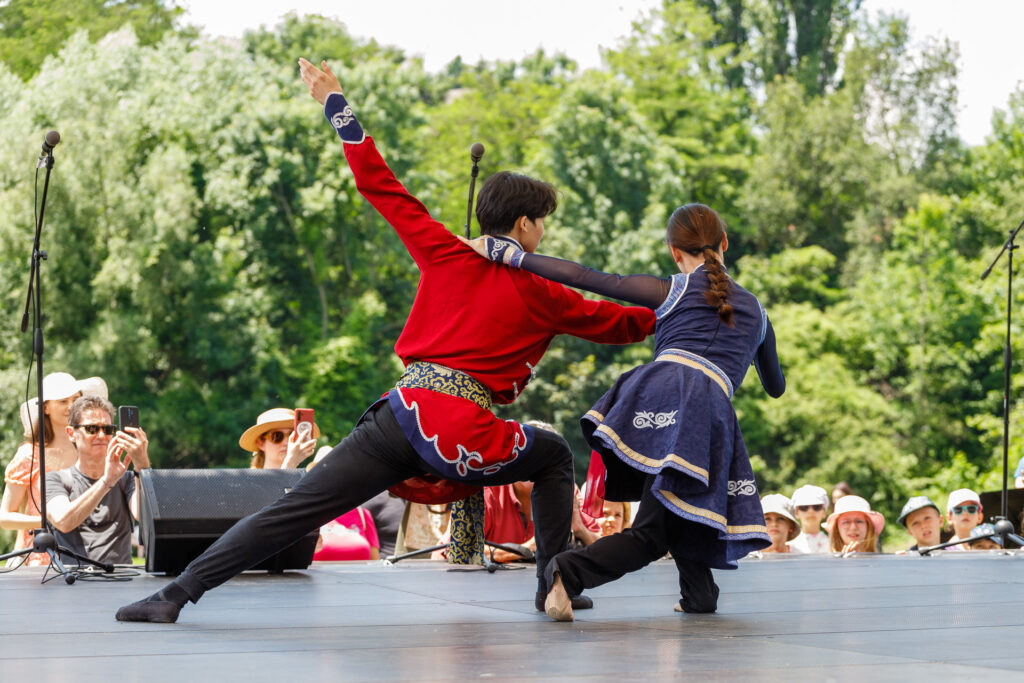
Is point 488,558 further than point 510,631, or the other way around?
point 488,558

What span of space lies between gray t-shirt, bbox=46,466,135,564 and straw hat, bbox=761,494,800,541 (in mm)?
3731

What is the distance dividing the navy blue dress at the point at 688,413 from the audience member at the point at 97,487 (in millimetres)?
2148

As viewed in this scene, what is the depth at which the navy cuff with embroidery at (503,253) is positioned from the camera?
13.6ft

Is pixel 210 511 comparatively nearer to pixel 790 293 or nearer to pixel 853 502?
pixel 853 502

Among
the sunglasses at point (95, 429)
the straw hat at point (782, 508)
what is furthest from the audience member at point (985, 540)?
the sunglasses at point (95, 429)

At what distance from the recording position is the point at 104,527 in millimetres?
6109

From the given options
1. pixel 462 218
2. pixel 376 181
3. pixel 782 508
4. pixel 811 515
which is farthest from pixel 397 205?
pixel 462 218

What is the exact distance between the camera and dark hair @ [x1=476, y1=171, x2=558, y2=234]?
4.29 metres

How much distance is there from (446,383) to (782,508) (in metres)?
4.31

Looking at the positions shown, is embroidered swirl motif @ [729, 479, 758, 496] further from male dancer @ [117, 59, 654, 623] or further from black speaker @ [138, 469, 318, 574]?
black speaker @ [138, 469, 318, 574]

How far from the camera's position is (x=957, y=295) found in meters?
30.1

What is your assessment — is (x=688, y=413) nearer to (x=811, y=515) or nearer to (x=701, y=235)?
(x=701, y=235)

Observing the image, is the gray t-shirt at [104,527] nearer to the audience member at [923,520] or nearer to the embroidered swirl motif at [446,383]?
the embroidered swirl motif at [446,383]

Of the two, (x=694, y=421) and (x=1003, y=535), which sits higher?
(x=694, y=421)
